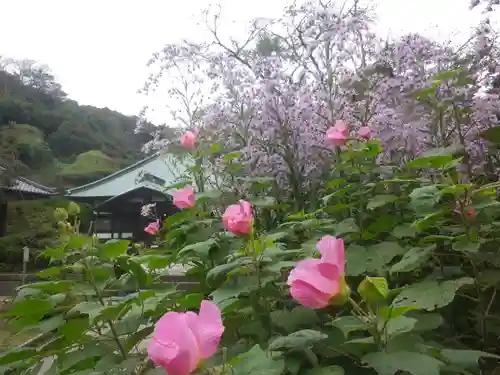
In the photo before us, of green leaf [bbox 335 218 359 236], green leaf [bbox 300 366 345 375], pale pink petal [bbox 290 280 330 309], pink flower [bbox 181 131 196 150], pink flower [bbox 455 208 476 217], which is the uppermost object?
pink flower [bbox 181 131 196 150]

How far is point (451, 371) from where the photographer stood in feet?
1.56

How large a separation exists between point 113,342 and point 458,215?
543mm

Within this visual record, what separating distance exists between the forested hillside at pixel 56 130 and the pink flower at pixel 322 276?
12329 millimetres

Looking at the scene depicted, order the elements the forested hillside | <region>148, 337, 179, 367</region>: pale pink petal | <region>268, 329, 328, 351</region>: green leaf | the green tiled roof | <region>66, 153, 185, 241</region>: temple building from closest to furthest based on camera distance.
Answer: <region>148, 337, 179, 367</region>: pale pink petal < <region>268, 329, 328, 351</region>: green leaf < <region>66, 153, 185, 241</region>: temple building < the green tiled roof < the forested hillside

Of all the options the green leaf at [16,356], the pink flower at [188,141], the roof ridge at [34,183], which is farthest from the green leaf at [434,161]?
the roof ridge at [34,183]

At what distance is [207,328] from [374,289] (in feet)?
0.47

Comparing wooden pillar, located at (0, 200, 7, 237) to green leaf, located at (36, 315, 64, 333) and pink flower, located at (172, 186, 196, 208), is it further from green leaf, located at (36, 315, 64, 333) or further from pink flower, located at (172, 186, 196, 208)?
green leaf, located at (36, 315, 64, 333)

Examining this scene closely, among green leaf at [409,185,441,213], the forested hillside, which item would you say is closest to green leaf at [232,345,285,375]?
green leaf at [409,185,441,213]

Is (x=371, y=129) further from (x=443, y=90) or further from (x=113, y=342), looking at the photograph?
(x=113, y=342)

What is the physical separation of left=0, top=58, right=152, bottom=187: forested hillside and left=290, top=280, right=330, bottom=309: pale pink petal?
40.4ft

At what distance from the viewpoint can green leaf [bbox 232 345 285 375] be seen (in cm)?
42

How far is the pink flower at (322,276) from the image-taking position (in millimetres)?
430

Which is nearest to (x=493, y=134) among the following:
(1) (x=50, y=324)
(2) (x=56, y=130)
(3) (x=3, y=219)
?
(1) (x=50, y=324)

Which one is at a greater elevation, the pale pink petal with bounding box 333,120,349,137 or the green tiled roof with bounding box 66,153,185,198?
the green tiled roof with bounding box 66,153,185,198
